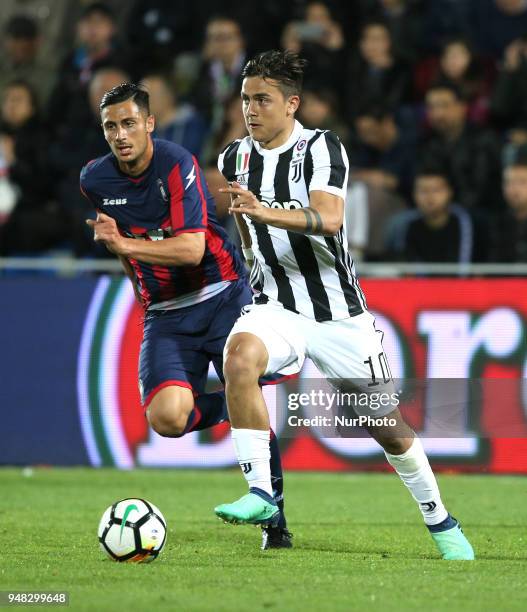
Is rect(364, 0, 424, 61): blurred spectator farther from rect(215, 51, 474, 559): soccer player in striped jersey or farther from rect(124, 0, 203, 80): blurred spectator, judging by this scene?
rect(215, 51, 474, 559): soccer player in striped jersey

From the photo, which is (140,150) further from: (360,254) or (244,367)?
(360,254)

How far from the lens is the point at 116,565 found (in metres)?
6.08

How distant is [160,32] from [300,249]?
859cm

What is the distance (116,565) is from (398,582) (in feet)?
4.56

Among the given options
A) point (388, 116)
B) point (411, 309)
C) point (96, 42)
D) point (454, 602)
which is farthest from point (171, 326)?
point (96, 42)

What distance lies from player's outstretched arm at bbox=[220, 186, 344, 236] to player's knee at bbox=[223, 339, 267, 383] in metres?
0.61

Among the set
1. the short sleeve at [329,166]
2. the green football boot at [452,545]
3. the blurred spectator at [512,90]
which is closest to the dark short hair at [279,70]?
the short sleeve at [329,166]

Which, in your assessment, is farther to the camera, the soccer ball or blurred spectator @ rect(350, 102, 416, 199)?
blurred spectator @ rect(350, 102, 416, 199)

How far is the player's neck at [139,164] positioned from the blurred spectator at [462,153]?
5.18 m

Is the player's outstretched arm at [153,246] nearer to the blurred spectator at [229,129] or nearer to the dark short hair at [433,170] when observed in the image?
the dark short hair at [433,170]

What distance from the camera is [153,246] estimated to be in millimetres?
6953

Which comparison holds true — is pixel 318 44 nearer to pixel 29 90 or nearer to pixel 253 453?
pixel 29 90

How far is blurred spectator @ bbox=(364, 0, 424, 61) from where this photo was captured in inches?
535

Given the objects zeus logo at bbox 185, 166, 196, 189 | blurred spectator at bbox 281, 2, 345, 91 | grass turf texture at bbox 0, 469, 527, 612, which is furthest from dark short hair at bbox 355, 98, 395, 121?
zeus logo at bbox 185, 166, 196, 189
